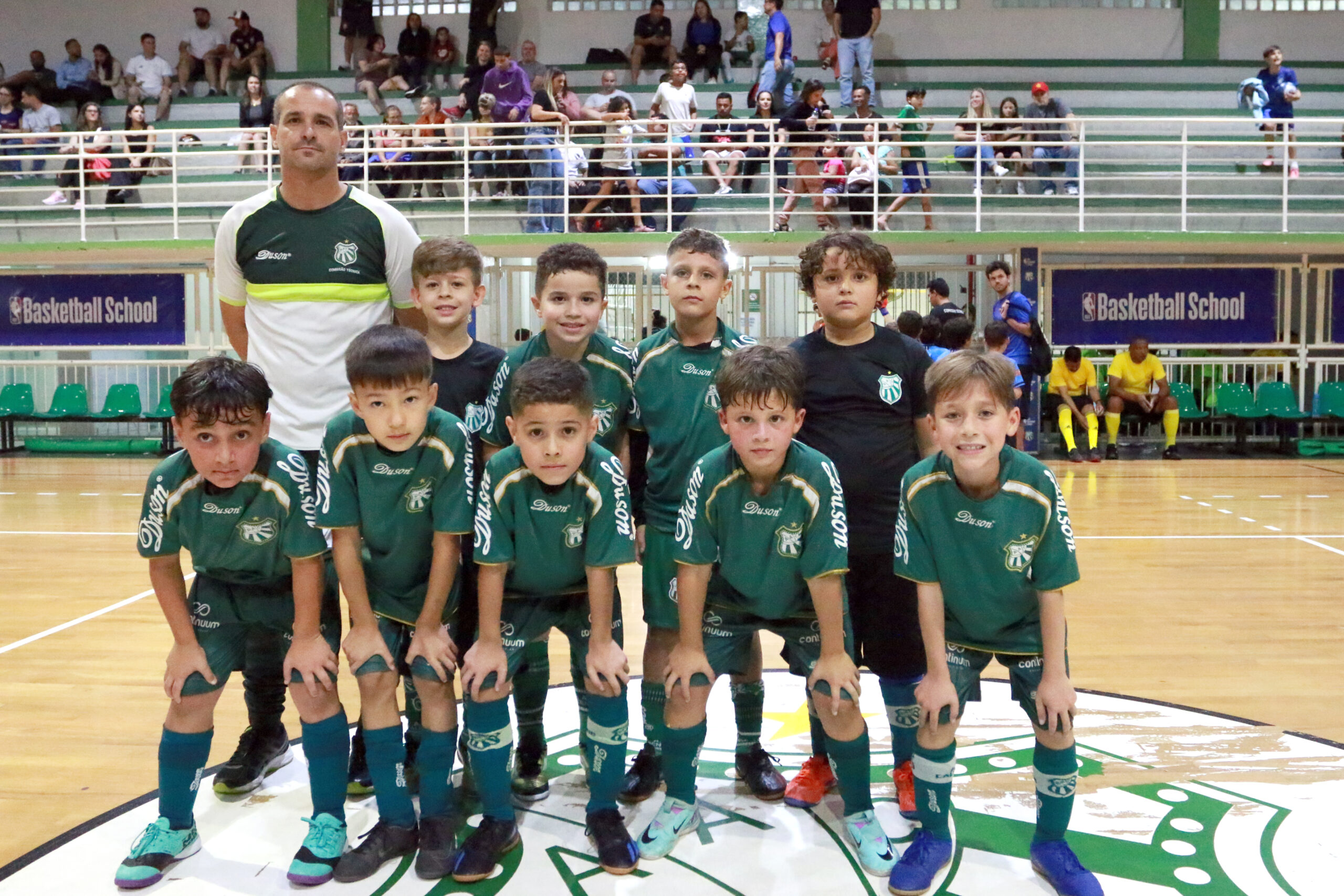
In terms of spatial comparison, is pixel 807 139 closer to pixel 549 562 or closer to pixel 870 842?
pixel 549 562

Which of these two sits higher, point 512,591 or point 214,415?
point 214,415

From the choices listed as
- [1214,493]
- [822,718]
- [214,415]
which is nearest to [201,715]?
[214,415]

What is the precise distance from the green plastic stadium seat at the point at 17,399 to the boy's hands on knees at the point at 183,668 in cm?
1220

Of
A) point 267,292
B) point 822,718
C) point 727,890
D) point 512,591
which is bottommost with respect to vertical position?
point 727,890

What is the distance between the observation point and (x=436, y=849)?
2.73 metres

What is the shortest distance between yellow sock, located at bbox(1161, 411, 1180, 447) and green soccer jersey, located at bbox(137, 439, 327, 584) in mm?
10763

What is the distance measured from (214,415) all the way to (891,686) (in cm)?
192

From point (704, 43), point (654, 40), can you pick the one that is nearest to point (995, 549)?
point (704, 43)

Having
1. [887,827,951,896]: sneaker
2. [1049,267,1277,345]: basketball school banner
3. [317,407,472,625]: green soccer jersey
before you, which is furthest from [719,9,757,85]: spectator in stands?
[887,827,951,896]: sneaker

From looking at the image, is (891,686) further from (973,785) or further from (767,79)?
(767,79)

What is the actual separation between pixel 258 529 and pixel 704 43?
Answer: 14049 mm

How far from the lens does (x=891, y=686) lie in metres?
3.08

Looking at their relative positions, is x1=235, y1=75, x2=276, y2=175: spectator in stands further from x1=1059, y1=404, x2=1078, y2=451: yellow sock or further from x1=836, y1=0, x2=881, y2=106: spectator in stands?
x1=1059, y1=404, x2=1078, y2=451: yellow sock

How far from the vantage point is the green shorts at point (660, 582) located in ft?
10.1
